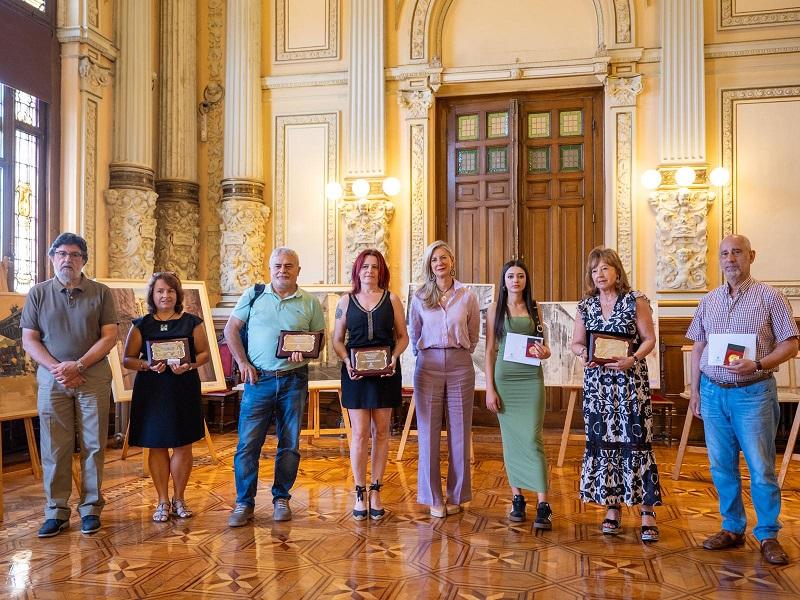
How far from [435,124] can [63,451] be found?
6.04 meters

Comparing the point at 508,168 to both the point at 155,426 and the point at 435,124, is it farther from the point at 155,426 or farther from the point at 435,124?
the point at 155,426

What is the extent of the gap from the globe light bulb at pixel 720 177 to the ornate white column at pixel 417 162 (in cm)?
320

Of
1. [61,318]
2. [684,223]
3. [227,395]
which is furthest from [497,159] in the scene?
[61,318]

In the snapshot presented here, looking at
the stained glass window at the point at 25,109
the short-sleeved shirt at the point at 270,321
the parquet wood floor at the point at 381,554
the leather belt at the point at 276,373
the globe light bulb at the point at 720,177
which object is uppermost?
the stained glass window at the point at 25,109

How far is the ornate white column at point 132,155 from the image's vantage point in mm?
8148

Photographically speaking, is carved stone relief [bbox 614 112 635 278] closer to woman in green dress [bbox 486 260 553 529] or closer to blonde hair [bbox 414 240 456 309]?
woman in green dress [bbox 486 260 553 529]

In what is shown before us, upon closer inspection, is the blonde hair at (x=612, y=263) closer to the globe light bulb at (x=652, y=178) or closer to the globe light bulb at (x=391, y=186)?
the globe light bulb at (x=652, y=178)

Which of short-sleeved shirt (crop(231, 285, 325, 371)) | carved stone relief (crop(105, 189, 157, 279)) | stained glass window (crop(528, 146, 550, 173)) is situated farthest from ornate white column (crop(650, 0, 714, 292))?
carved stone relief (crop(105, 189, 157, 279))

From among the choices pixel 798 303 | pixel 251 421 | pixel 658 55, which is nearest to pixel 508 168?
pixel 658 55

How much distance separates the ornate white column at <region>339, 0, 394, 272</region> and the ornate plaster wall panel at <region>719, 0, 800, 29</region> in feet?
12.9

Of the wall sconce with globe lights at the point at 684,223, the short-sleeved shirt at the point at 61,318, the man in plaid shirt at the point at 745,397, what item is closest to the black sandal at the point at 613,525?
the man in plaid shirt at the point at 745,397

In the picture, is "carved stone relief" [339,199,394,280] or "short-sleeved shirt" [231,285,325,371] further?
"carved stone relief" [339,199,394,280]

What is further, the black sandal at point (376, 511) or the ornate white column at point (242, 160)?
the ornate white column at point (242, 160)

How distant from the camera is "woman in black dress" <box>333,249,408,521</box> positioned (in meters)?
4.54
